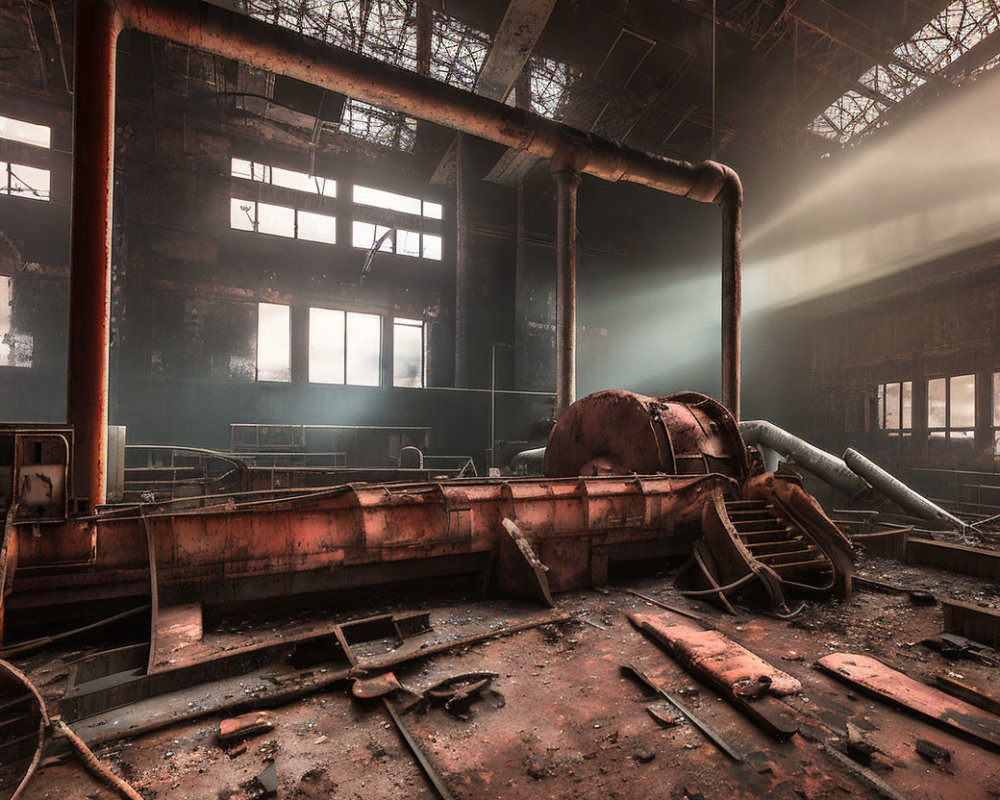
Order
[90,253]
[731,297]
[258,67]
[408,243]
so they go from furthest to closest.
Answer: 1. [408,243]
2. [731,297]
3. [258,67]
4. [90,253]

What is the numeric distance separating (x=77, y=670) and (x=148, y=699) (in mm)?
513

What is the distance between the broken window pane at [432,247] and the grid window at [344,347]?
8.36ft

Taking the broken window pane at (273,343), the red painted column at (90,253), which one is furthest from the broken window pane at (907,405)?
the red painted column at (90,253)

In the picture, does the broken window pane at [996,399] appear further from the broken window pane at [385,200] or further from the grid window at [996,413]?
the broken window pane at [385,200]

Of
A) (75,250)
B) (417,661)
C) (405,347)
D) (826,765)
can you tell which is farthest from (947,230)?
(75,250)

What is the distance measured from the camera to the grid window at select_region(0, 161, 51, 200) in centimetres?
1066

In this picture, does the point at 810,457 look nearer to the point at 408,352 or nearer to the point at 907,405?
the point at 907,405

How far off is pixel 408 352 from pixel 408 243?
3.30 meters

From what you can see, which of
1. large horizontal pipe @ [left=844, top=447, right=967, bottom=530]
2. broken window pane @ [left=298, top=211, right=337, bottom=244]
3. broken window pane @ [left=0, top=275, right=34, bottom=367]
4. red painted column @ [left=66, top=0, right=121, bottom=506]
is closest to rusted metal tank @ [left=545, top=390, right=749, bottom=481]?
large horizontal pipe @ [left=844, top=447, right=967, bottom=530]

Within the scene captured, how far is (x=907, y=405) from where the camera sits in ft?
44.1

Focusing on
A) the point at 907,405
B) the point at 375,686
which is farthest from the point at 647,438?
the point at 907,405

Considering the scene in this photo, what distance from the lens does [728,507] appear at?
16.5 feet

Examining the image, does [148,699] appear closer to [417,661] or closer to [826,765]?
[417,661]

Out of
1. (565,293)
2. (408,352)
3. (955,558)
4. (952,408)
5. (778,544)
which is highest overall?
(565,293)
